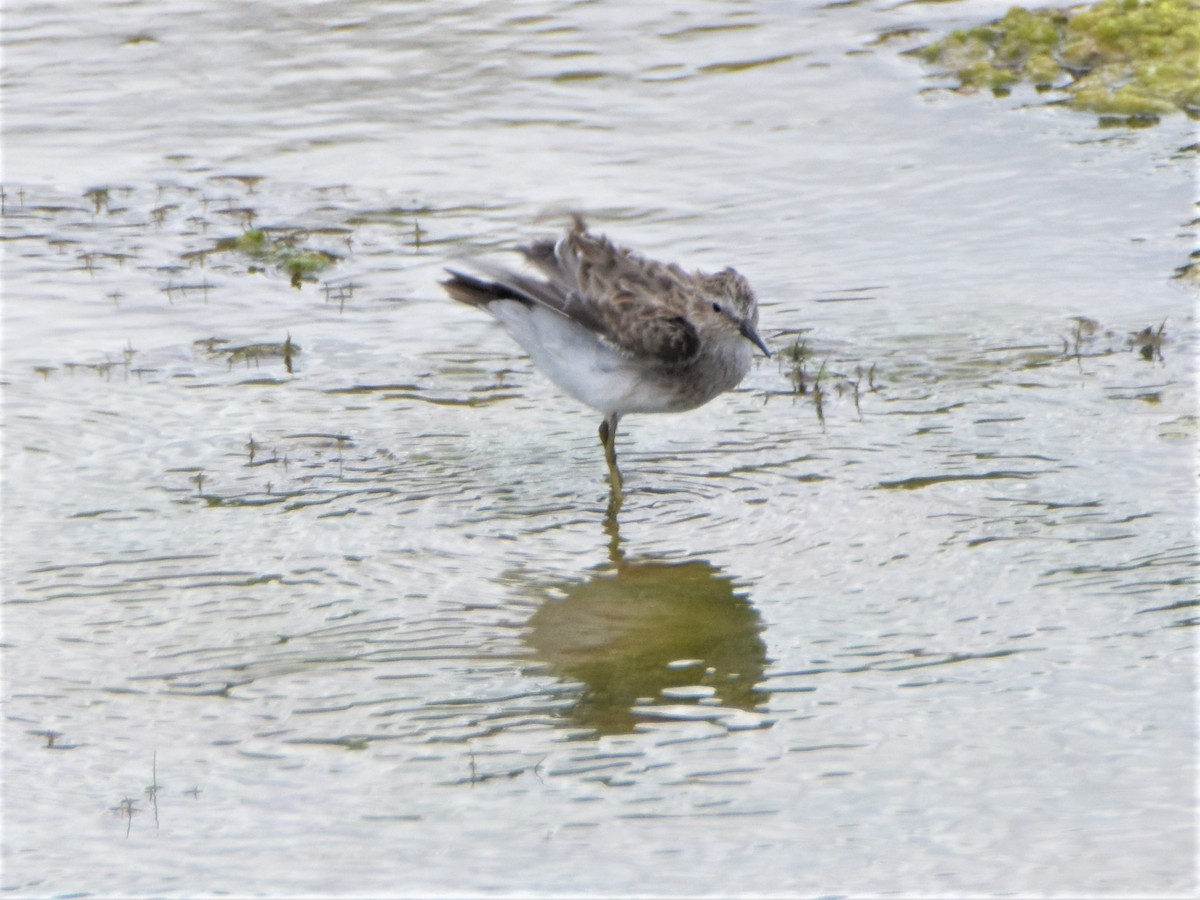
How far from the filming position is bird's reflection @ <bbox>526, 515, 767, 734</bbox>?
539cm

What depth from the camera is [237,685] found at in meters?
5.46

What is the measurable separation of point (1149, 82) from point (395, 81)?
5258mm

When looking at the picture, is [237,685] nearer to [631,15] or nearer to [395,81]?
[395,81]

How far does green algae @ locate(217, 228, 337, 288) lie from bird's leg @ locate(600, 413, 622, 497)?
269 cm

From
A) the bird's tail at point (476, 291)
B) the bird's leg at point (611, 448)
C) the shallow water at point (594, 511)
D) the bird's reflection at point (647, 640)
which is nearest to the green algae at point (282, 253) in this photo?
the shallow water at point (594, 511)

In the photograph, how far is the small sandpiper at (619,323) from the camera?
6922mm

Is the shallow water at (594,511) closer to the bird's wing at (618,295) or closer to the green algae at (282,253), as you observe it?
the green algae at (282,253)

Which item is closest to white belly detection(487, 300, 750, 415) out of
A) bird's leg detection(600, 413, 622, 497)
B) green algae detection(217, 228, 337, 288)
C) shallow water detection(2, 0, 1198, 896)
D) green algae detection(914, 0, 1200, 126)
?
bird's leg detection(600, 413, 622, 497)

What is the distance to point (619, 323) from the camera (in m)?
6.90

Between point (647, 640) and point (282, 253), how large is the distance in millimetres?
4639

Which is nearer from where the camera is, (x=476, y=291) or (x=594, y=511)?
(x=594, y=511)

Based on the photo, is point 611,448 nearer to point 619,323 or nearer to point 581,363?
point 581,363

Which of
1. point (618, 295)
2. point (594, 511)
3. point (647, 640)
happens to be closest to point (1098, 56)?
point (618, 295)

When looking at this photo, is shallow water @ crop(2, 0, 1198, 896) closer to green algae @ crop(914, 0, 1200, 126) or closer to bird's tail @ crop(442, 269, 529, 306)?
green algae @ crop(914, 0, 1200, 126)
